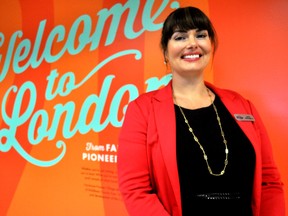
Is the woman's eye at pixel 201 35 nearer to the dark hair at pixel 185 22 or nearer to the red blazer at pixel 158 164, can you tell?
the dark hair at pixel 185 22

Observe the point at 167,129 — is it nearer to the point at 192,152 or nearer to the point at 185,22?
the point at 192,152

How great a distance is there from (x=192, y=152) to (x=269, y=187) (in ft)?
1.24

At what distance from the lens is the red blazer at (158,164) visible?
3.75 ft

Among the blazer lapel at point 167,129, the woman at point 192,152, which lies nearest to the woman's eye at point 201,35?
the woman at point 192,152

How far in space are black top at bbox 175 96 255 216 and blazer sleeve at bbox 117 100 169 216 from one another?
0.12 metres

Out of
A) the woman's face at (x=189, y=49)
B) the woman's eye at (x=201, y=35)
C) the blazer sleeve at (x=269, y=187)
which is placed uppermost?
the woman's eye at (x=201, y=35)

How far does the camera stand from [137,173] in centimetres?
116

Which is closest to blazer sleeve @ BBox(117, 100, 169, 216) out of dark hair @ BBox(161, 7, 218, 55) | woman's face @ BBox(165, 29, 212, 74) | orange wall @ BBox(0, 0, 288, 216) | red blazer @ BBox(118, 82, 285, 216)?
red blazer @ BBox(118, 82, 285, 216)

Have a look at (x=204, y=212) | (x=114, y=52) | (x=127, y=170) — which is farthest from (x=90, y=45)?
(x=204, y=212)

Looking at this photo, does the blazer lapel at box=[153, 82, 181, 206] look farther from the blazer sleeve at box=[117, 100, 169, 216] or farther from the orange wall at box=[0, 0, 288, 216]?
the orange wall at box=[0, 0, 288, 216]

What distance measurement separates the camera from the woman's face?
122 centimetres

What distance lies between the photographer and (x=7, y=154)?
8.80ft

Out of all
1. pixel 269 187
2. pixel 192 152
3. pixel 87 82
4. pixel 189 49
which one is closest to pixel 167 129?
pixel 192 152

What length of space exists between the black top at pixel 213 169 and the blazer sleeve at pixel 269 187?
0.29ft
